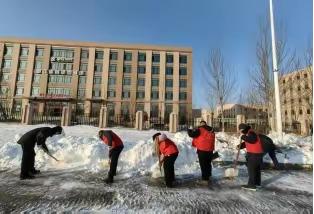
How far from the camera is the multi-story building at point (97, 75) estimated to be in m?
54.8

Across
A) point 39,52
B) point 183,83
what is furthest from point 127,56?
point 39,52

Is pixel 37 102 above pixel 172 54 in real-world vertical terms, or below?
below

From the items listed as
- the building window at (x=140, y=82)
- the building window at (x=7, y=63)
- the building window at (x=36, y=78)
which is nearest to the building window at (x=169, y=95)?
the building window at (x=140, y=82)

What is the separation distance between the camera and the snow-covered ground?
5.00 m

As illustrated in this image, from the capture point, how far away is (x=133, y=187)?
20.9 ft

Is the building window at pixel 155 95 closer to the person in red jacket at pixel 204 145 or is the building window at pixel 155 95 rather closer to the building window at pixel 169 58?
the building window at pixel 169 58

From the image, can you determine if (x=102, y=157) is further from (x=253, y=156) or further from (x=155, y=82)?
(x=155, y=82)

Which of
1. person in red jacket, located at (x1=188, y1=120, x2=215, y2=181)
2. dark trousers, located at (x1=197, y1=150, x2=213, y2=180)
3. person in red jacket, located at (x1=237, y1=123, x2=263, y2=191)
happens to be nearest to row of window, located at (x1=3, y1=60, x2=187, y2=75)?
person in red jacket, located at (x1=188, y1=120, x2=215, y2=181)

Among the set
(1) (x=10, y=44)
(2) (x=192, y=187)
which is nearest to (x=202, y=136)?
(2) (x=192, y=187)

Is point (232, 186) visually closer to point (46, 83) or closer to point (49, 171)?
point (49, 171)

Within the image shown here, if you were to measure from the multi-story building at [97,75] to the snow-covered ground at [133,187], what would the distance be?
4454cm

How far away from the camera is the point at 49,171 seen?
7836 mm

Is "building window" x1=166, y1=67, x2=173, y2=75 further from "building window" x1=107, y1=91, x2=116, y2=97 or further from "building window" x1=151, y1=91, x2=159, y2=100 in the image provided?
"building window" x1=107, y1=91, x2=116, y2=97

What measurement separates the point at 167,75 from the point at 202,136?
51994 mm
